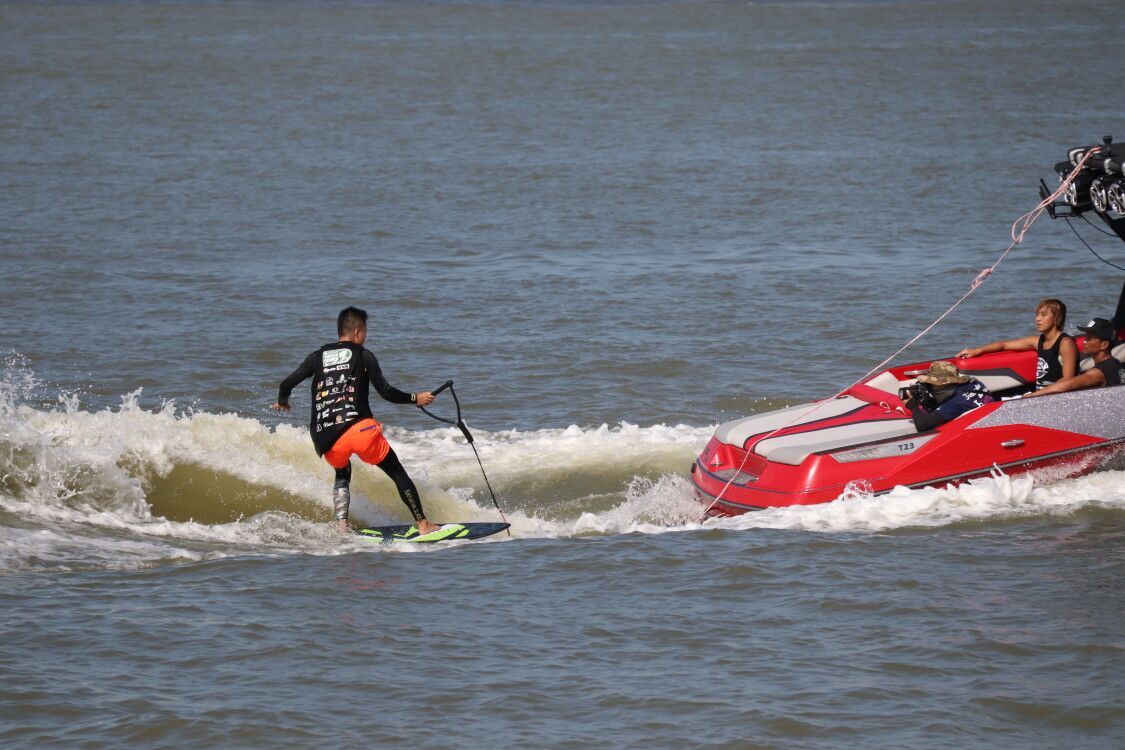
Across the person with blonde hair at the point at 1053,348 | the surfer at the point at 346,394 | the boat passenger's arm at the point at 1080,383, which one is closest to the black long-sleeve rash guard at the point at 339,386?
the surfer at the point at 346,394

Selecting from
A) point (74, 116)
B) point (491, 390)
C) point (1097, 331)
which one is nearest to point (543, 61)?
point (74, 116)

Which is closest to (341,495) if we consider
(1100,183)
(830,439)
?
(830,439)

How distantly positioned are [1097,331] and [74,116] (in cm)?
3473

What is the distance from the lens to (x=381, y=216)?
27109 millimetres

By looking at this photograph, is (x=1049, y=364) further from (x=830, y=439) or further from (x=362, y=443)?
(x=362, y=443)

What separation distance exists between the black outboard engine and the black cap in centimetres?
70

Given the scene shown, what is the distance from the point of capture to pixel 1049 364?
11742 millimetres

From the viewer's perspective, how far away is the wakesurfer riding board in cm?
1082

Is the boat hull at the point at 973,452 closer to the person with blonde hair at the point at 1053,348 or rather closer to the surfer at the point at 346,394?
the person with blonde hair at the point at 1053,348

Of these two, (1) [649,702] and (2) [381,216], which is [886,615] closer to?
(1) [649,702]

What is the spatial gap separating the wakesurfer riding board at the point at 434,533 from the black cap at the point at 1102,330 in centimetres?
477

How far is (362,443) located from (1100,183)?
578 centimetres

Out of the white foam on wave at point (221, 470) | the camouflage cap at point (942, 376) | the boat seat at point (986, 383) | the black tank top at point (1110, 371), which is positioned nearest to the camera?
the white foam on wave at point (221, 470)

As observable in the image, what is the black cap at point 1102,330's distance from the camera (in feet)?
39.0
